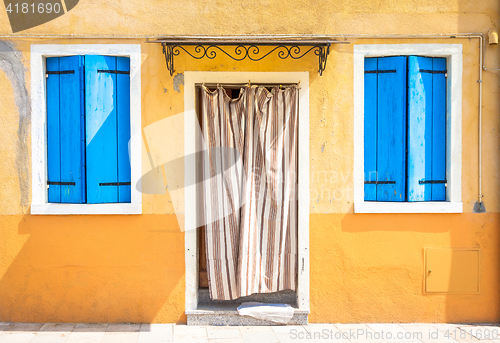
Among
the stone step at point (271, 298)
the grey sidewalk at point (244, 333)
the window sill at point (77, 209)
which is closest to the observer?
the grey sidewalk at point (244, 333)

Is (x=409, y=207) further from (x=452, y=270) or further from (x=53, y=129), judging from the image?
(x=53, y=129)

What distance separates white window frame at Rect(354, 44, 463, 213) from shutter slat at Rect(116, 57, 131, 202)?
2632 mm

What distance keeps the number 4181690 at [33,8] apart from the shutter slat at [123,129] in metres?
0.98

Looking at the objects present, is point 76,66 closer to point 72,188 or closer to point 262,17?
point 72,188

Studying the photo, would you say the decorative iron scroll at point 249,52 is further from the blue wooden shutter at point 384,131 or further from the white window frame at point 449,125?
the blue wooden shutter at point 384,131

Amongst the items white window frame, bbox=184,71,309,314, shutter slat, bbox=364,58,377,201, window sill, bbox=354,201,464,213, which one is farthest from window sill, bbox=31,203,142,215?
shutter slat, bbox=364,58,377,201

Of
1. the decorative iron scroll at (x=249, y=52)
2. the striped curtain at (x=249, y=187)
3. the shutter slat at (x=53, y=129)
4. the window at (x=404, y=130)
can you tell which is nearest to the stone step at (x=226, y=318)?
the striped curtain at (x=249, y=187)

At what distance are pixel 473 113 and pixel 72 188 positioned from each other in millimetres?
4724

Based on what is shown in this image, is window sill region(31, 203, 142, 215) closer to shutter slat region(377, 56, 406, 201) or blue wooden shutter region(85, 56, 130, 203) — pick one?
blue wooden shutter region(85, 56, 130, 203)

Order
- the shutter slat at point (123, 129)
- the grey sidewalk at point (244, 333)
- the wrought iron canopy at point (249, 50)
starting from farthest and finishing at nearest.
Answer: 1. the shutter slat at point (123, 129)
2. the wrought iron canopy at point (249, 50)
3. the grey sidewalk at point (244, 333)

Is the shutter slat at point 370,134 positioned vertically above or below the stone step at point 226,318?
above

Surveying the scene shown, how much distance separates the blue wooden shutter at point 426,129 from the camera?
459cm

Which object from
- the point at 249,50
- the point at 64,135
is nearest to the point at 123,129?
the point at 64,135

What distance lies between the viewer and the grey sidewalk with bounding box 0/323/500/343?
4141mm
